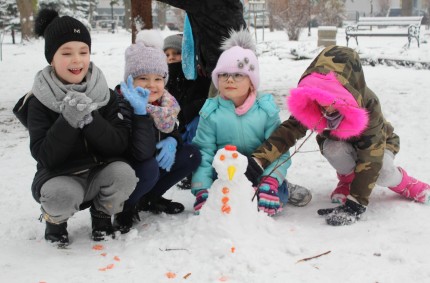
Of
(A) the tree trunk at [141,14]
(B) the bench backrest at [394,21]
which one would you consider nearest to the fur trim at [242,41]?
(A) the tree trunk at [141,14]

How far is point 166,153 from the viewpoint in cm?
294

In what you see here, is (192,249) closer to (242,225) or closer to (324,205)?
(242,225)

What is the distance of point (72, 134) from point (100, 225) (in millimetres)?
641

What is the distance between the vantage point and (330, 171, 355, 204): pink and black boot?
3.27 m

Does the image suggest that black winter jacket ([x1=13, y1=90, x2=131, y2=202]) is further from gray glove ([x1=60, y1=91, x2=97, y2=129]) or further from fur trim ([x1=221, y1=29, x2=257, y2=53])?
fur trim ([x1=221, y1=29, x2=257, y2=53])

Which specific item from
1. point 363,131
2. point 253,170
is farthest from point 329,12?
point 253,170

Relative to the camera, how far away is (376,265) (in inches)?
91.0

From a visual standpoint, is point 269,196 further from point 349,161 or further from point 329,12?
point 329,12

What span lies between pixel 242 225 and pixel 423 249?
94 cm

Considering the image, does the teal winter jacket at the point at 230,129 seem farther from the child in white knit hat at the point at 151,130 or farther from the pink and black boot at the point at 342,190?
the pink and black boot at the point at 342,190

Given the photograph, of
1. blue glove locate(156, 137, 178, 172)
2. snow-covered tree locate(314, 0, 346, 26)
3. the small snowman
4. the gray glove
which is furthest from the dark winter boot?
snow-covered tree locate(314, 0, 346, 26)

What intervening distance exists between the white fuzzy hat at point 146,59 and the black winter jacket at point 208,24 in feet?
2.79

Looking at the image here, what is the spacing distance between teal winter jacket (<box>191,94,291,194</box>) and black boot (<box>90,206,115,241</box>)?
596 millimetres

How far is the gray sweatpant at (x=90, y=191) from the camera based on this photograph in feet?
8.24
